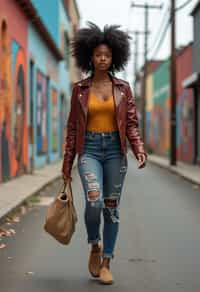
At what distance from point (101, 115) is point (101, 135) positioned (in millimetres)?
163

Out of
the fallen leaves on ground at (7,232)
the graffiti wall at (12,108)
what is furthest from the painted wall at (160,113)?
the fallen leaves on ground at (7,232)

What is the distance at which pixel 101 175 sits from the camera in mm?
5316

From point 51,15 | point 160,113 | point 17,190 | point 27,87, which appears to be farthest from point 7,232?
point 160,113

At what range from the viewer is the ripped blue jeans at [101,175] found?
5.21m

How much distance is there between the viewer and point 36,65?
22.3m

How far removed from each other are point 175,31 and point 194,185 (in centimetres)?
1148

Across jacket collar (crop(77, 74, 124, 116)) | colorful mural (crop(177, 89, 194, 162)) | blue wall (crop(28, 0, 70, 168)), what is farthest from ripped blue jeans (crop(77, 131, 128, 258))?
colorful mural (crop(177, 89, 194, 162))

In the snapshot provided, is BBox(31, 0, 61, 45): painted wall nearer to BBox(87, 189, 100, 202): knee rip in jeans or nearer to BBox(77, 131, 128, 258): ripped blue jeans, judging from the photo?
BBox(77, 131, 128, 258): ripped blue jeans

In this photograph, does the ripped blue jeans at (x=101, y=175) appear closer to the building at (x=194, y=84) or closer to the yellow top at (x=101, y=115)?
the yellow top at (x=101, y=115)

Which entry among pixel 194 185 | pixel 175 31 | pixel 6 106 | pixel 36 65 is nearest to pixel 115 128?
pixel 6 106

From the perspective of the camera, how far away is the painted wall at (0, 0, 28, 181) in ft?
49.0

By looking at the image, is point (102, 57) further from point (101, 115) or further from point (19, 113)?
point (19, 113)

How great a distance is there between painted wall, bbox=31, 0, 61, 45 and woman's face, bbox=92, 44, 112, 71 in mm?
18062

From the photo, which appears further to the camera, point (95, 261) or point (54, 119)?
point (54, 119)
